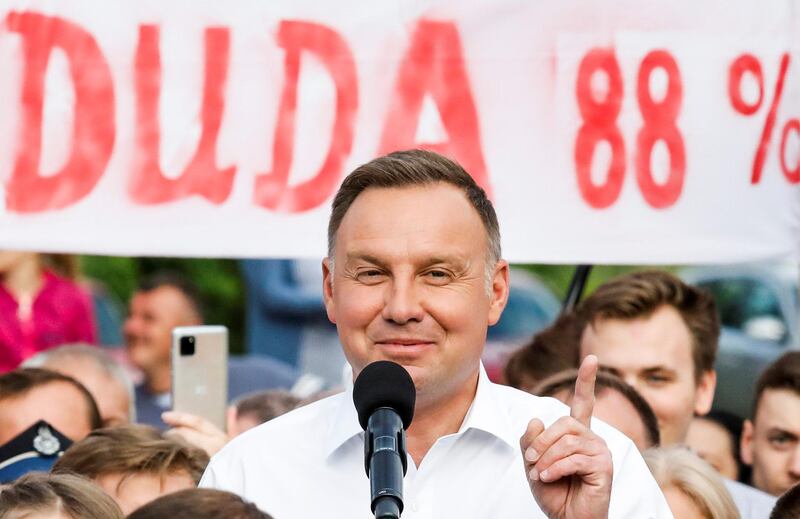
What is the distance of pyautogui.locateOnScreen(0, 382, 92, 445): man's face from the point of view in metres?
4.64

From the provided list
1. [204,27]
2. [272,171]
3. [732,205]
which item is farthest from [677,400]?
[204,27]

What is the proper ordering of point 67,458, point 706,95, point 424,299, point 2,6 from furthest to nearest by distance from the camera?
point 706,95
point 2,6
point 67,458
point 424,299

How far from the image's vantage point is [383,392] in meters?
2.69

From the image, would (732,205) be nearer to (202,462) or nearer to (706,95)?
(706,95)

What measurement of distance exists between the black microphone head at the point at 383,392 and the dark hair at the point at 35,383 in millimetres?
2206

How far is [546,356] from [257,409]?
40.3 inches

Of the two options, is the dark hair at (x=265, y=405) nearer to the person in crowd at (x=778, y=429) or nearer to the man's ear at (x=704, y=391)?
the man's ear at (x=704, y=391)

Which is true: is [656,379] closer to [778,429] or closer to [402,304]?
[778,429]

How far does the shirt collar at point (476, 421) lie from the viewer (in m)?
3.10

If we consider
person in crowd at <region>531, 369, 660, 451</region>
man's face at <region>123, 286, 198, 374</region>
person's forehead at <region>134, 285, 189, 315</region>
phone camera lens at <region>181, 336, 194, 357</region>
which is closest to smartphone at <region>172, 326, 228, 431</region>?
phone camera lens at <region>181, 336, 194, 357</region>

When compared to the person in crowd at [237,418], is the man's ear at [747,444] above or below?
below

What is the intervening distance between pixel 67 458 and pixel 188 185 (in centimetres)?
91

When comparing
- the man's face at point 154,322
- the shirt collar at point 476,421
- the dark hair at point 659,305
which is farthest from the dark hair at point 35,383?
the man's face at point 154,322

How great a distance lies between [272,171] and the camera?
15.4 ft
